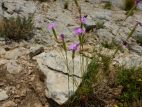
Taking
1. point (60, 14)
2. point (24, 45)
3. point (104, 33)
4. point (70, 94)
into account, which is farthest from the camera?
point (60, 14)

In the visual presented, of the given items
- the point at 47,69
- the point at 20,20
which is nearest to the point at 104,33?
the point at 20,20

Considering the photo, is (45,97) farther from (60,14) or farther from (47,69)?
(60,14)

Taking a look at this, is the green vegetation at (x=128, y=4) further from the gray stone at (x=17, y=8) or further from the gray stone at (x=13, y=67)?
the gray stone at (x=13, y=67)

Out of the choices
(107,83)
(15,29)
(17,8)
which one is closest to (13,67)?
(15,29)

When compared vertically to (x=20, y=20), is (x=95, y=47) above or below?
below

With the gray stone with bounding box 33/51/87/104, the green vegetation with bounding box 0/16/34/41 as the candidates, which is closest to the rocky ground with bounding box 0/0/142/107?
the gray stone with bounding box 33/51/87/104

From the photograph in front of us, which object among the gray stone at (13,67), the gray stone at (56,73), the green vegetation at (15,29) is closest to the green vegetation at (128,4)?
the green vegetation at (15,29)

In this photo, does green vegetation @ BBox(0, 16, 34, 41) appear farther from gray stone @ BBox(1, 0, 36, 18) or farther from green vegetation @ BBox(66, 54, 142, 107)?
green vegetation @ BBox(66, 54, 142, 107)
